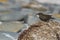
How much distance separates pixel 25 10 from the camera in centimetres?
192

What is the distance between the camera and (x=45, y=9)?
1951 mm

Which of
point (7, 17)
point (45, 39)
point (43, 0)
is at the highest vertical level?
point (43, 0)

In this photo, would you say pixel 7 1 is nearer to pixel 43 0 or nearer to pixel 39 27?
pixel 43 0

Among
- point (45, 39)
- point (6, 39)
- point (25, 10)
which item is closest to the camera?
point (45, 39)

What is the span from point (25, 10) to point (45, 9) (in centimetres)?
24

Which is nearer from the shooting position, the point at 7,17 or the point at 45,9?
the point at 7,17

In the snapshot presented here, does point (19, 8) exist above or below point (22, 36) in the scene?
above

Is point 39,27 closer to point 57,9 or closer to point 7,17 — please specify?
point 7,17

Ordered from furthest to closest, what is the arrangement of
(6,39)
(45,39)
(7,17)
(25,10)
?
1. (25,10)
2. (7,17)
3. (6,39)
4. (45,39)

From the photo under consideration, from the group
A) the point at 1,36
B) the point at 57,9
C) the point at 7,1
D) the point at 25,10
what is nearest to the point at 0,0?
the point at 7,1

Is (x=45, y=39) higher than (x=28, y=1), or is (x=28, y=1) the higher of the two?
(x=28, y=1)

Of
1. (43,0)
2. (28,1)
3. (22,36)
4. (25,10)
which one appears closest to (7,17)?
(25,10)

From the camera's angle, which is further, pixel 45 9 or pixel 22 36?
pixel 45 9

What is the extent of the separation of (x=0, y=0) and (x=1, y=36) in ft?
2.95
